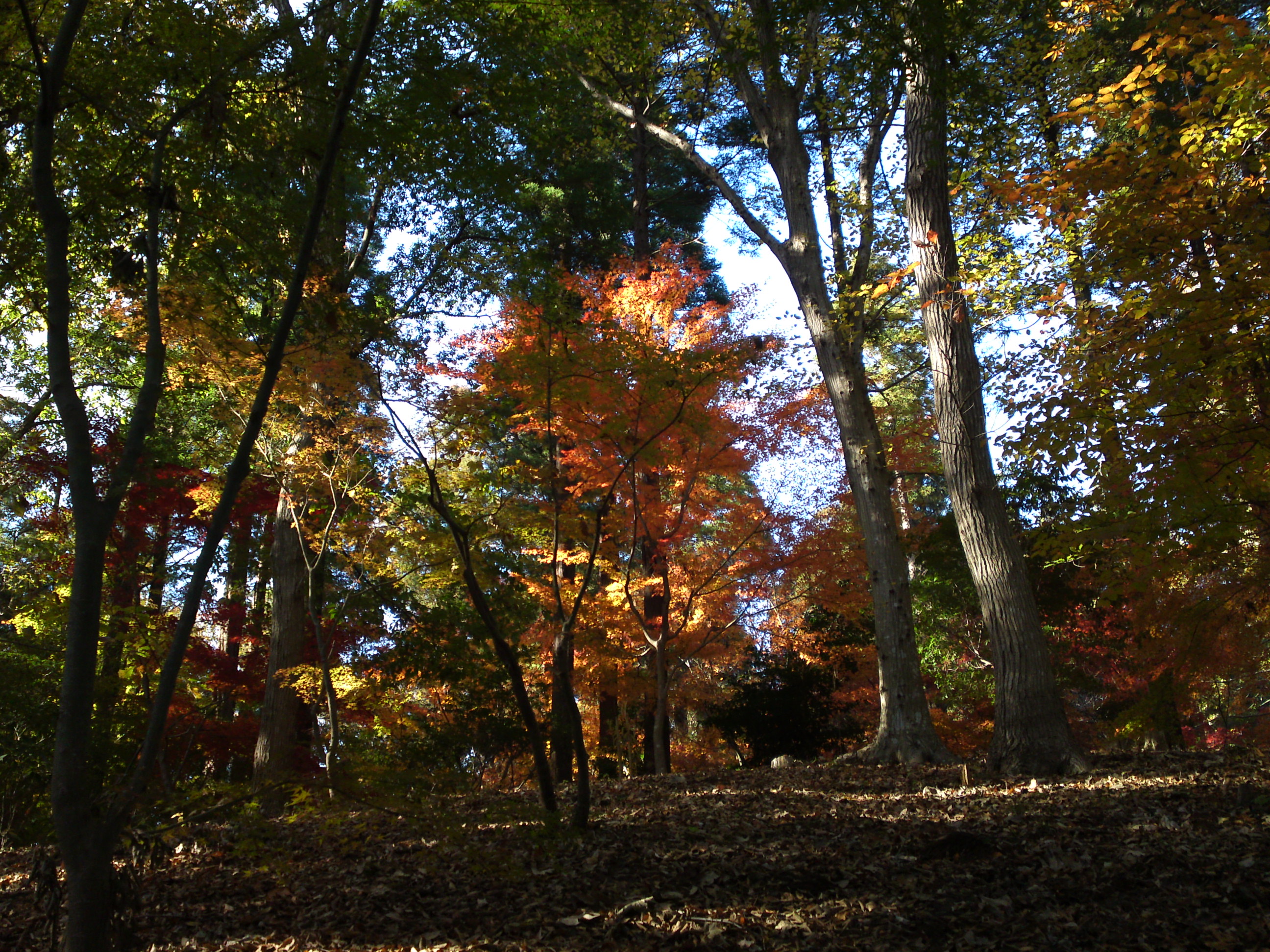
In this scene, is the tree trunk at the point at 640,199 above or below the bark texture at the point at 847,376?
above

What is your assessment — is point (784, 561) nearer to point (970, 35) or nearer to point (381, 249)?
point (970, 35)

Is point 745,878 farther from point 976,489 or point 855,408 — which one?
point 855,408

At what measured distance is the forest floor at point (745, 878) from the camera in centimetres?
358

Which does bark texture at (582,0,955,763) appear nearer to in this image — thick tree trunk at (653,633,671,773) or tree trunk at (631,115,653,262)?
thick tree trunk at (653,633,671,773)

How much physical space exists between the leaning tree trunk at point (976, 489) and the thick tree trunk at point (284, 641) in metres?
6.32

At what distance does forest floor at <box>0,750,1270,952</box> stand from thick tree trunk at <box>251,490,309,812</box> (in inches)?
93.9

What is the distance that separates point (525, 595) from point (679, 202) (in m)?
9.70

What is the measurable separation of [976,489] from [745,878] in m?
4.23

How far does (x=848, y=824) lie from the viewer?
206 inches

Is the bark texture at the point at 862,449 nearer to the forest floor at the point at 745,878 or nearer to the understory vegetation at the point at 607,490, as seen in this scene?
the understory vegetation at the point at 607,490

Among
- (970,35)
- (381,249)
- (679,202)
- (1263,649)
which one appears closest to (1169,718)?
(1263,649)

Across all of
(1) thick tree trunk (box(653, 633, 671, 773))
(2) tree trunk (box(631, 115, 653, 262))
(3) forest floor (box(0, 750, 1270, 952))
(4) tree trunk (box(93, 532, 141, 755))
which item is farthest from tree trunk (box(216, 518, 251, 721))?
(2) tree trunk (box(631, 115, 653, 262))

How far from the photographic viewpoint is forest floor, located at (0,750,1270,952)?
3.58m

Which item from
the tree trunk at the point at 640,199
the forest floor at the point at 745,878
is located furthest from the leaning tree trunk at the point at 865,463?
the tree trunk at the point at 640,199
